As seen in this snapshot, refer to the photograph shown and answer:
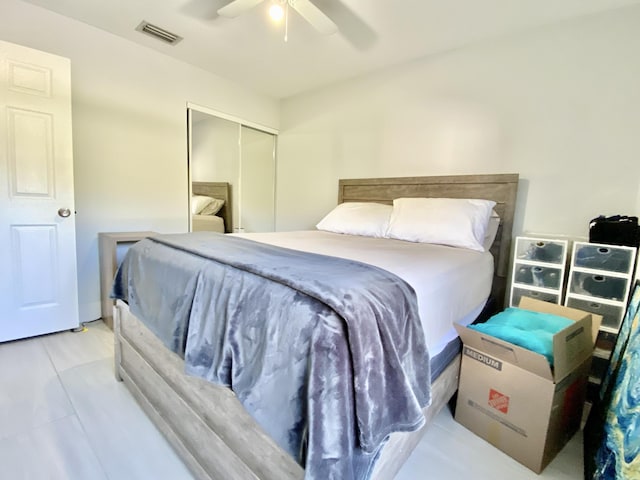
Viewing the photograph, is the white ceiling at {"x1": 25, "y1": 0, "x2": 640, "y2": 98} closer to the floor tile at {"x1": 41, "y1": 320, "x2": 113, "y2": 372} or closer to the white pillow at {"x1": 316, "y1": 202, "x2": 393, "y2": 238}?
the white pillow at {"x1": 316, "y1": 202, "x2": 393, "y2": 238}

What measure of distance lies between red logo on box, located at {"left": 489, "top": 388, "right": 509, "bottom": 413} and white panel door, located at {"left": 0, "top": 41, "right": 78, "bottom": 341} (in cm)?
292

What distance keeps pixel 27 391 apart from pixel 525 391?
2.49 meters

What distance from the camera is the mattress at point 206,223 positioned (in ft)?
10.6

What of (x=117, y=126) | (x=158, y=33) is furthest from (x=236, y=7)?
(x=117, y=126)

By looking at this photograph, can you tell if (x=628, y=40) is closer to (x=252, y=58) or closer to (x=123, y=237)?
(x=252, y=58)

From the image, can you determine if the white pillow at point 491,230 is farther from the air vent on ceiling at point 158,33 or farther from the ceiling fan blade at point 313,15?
the air vent on ceiling at point 158,33

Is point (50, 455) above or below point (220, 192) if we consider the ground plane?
below

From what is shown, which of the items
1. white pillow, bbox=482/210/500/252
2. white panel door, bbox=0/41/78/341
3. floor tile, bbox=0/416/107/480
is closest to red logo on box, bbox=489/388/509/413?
white pillow, bbox=482/210/500/252

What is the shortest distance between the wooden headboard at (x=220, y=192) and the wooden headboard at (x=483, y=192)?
69.8 inches

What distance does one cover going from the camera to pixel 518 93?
2205 mm

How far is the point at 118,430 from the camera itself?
4.52 feet

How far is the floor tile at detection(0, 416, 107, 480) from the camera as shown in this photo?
45.4 inches

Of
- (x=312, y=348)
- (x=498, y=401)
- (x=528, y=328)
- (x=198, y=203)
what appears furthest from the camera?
(x=198, y=203)

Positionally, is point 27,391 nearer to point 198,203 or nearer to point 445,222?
point 198,203
